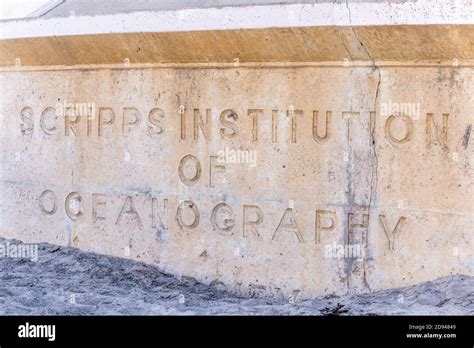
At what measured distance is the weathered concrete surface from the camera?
234 inches

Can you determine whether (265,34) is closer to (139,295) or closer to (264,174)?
(264,174)

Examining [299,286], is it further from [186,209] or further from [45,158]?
[45,158]

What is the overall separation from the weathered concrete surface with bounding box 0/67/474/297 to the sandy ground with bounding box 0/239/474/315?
0.12m

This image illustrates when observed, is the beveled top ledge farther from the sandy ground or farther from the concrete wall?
the sandy ground

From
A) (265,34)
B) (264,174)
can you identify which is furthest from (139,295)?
(265,34)

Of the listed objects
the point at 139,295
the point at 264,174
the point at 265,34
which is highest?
the point at 265,34

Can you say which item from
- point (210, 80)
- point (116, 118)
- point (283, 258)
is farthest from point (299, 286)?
point (116, 118)

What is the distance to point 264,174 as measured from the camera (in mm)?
6535

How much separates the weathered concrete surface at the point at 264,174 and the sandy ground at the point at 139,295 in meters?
0.12

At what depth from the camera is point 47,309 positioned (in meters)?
6.13

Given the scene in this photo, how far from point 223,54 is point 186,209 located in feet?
4.02

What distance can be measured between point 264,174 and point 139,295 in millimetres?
1268

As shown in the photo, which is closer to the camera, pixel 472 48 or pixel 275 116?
pixel 472 48

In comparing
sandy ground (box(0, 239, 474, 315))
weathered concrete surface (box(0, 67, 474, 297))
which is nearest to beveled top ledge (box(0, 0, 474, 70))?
weathered concrete surface (box(0, 67, 474, 297))
